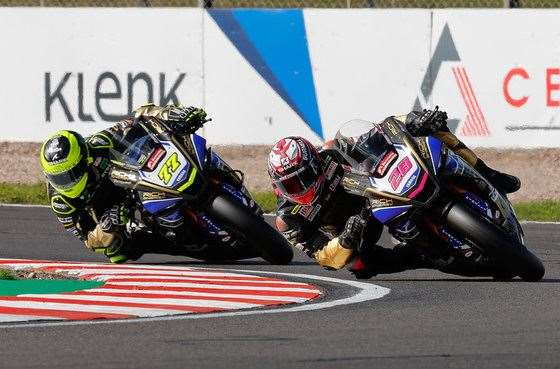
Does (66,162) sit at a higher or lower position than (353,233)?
higher

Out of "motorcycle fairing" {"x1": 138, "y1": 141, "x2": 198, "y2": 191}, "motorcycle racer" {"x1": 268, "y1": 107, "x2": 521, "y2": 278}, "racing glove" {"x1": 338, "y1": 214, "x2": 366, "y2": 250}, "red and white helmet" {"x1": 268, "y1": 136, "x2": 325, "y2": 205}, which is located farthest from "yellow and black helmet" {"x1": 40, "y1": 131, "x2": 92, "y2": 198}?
"racing glove" {"x1": 338, "y1": 214, "x2": 366, "y2": 250}

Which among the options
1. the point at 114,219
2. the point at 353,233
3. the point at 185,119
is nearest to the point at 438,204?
the point at 353,233

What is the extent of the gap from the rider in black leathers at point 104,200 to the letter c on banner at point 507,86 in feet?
15.7

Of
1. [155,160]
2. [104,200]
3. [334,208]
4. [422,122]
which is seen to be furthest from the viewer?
[104,200]

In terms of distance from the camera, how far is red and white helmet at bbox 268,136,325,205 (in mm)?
10719

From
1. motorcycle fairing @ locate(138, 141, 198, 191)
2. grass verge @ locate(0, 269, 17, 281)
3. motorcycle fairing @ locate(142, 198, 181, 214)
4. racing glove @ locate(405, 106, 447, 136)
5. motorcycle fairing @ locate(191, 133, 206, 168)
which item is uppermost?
racing glove @ locate(405, 106, 447, 136)

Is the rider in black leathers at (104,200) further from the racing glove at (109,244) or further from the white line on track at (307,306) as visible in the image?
the white line on track at (307,306)

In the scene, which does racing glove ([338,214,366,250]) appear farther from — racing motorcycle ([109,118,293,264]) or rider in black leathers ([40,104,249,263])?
rider in black leathers ([40,104,249,263])

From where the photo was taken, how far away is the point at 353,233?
35.7 ft

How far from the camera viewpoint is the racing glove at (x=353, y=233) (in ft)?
35.6

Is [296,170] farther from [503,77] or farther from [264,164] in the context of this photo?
[264,164]

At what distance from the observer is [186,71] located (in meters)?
17.2

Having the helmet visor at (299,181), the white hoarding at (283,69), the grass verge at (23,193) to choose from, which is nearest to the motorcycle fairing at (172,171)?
the helmet visor at (299,181)

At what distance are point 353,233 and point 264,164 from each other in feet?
21.0
